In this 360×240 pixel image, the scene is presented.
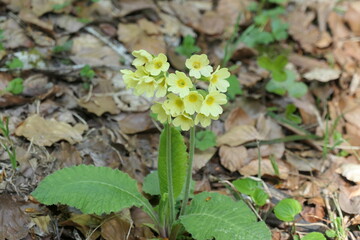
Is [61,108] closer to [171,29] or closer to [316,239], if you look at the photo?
[171,29]

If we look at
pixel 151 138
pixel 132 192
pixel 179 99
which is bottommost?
pixel 151 138

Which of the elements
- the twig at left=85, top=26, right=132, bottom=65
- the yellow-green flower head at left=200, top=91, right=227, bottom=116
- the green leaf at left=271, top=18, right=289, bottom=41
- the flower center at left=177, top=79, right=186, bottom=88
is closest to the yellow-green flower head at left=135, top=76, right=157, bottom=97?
the flower center at left=177, top=79, right=186, bottom=88

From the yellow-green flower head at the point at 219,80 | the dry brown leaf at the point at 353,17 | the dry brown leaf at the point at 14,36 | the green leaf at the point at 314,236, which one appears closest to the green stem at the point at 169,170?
→ the yellow-green flower head at the point at 219,80

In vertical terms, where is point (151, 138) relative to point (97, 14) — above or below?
below

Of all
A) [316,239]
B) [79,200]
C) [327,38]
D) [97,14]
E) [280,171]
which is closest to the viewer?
[79,200]

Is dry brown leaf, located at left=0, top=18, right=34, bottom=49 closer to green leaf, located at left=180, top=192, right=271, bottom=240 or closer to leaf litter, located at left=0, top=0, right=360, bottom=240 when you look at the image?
leaf litter, located at left=0, top=0, right=360, bottom=240

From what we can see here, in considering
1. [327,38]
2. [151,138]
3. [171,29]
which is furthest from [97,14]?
[327,38]
